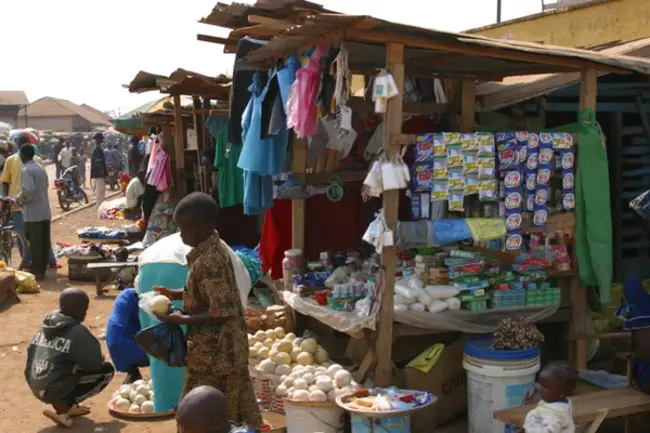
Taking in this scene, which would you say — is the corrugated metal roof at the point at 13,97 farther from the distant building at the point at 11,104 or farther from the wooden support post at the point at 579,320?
the wooden support post at the point at 579,320

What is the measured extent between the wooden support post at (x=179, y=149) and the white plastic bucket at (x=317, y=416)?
6175mm

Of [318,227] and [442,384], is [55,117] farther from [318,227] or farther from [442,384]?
[442,384]

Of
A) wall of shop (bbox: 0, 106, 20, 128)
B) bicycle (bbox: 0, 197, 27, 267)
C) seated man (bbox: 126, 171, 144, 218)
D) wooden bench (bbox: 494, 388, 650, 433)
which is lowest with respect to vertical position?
wooden bench (bbox: 494, 388, 650, 433)

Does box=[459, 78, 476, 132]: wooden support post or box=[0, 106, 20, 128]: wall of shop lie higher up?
box=[0, 106, 20, 128]: wall of shop

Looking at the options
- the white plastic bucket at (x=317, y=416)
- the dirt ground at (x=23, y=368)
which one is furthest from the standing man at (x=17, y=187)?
the white plastic bucket at (x=317, y=416)

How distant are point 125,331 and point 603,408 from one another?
375 centimetres

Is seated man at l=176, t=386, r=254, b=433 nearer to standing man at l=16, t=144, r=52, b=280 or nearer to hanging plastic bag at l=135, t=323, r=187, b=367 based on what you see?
hanging plastic bag at l=135, t=323, r=187, b=367

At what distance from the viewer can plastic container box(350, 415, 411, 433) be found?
4.86 m

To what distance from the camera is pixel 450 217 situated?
6008 millimetres

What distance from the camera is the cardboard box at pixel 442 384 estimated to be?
543 cm

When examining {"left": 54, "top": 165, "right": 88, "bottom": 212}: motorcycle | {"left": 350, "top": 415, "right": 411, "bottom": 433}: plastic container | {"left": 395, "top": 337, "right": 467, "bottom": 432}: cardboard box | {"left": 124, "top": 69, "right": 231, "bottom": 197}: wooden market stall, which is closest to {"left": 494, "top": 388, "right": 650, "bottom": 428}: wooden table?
{"left": 350, "top": 415, "right": 411, "bottom": 433}: plastic container

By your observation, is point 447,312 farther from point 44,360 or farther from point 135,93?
point 135,93

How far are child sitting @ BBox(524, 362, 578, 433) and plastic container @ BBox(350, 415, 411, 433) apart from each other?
988 mm

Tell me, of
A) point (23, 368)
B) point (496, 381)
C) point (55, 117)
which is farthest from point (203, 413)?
point (55, 117)
